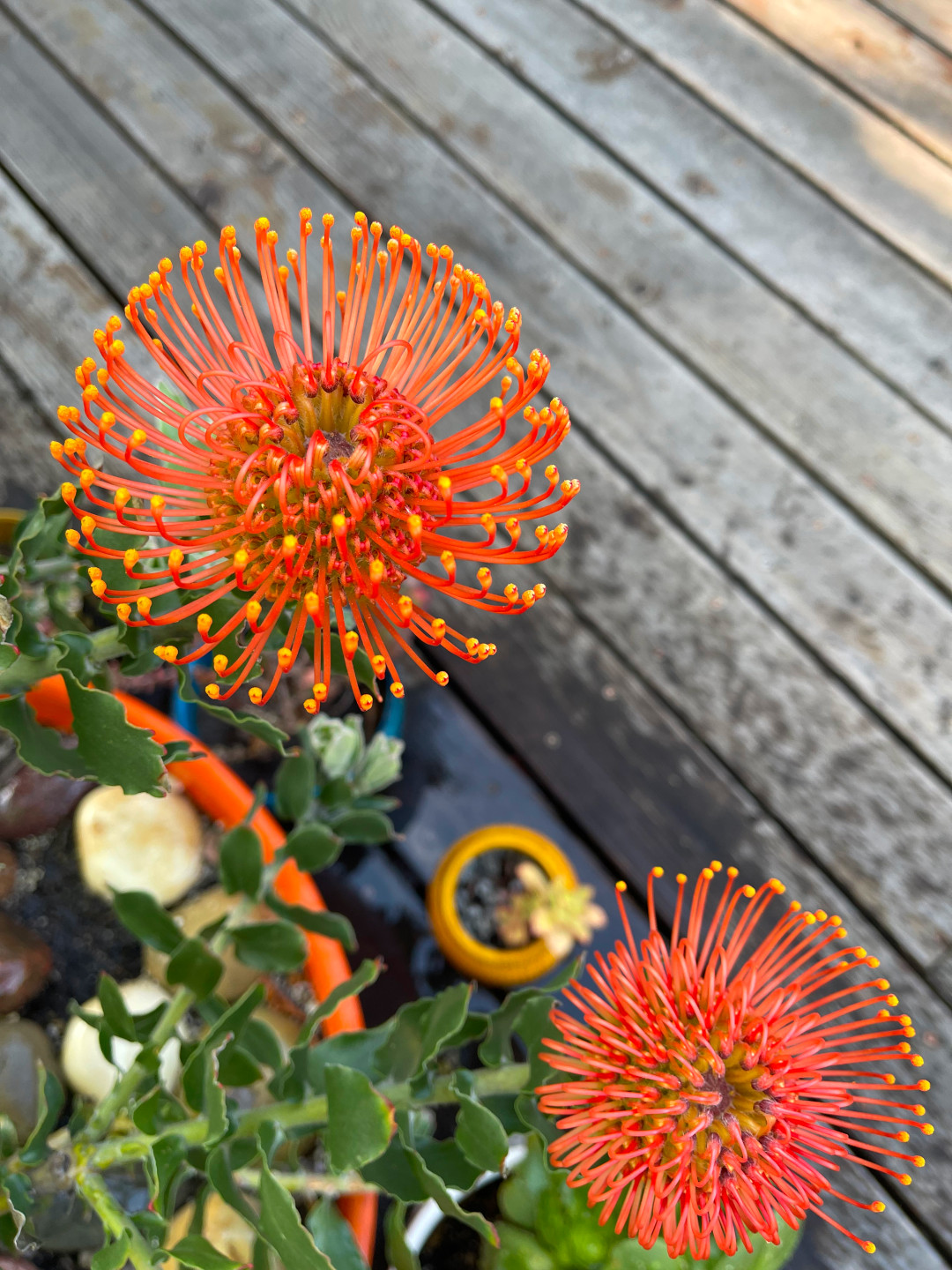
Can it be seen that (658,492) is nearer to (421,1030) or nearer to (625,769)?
(625,769)

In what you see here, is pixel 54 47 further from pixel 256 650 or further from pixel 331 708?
pixel 256 650

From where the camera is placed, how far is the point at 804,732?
32.5 inches

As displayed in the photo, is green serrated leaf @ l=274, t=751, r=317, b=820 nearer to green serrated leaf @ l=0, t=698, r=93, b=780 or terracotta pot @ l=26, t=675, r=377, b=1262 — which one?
terracotta pot @ l=26, t=675, r=377, b=1262

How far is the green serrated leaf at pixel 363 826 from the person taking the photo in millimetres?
594

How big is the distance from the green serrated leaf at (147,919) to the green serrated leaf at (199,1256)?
5.8 inches

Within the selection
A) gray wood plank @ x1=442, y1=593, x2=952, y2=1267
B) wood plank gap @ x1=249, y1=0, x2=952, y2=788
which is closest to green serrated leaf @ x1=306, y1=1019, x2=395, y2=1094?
gray wood plank @ x1=442, y1=593, x2=952, y2=1267

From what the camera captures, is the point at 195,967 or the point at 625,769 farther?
the point at 625,769

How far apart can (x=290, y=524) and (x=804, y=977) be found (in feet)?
1.02

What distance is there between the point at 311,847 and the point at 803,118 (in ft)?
3.16

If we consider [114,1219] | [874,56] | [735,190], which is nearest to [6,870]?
[114,1219]

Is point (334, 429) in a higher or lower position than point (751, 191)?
lower

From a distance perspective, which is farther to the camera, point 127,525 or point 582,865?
point 582,865

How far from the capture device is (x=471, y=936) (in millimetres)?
743

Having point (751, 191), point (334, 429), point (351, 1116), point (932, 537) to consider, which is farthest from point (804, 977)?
point (751, 191)
